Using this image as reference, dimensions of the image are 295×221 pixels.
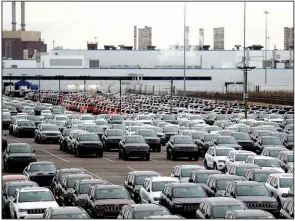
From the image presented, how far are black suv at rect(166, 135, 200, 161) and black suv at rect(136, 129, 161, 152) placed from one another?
15.3ft

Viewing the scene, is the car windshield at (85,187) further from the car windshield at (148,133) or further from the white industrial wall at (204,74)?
the white industrial wall at (204,74)

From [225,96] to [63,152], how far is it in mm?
78518

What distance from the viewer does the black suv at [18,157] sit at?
1592 inches

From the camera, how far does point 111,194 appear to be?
84.2 feet

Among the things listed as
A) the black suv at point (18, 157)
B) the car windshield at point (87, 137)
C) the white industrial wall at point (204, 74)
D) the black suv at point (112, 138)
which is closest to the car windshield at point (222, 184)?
the black suv at point (18, 157)

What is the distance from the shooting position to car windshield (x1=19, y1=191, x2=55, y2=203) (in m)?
25.7

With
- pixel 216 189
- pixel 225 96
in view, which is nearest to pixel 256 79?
pixel 225 96

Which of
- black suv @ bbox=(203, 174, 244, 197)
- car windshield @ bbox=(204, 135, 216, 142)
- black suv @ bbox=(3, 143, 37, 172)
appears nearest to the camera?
black suv @ bbox=(203, 174, 244, 197)

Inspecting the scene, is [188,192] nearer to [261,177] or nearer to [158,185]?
[158,185]

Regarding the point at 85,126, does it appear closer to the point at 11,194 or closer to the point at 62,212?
the point at 11,194

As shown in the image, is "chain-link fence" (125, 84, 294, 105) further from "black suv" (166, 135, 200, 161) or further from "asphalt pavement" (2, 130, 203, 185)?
"black suv" (166, 135, 200, 161)

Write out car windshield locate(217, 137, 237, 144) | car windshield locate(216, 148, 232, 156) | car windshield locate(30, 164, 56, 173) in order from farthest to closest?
car windshield locate(217, 137, 237, 144)
car windshield locate(216, 148, 232, 156)
car windshield locate(30, 164, 56, 173)

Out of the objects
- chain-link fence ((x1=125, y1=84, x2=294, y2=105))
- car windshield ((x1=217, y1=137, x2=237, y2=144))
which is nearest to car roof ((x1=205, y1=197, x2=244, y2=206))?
car windshield ((x1=217, y1=137, x2=237, y2=144))

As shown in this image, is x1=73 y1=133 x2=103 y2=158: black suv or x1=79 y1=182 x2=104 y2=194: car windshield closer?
x1=79 y1=182 x2=104 y2=194: car windshield
